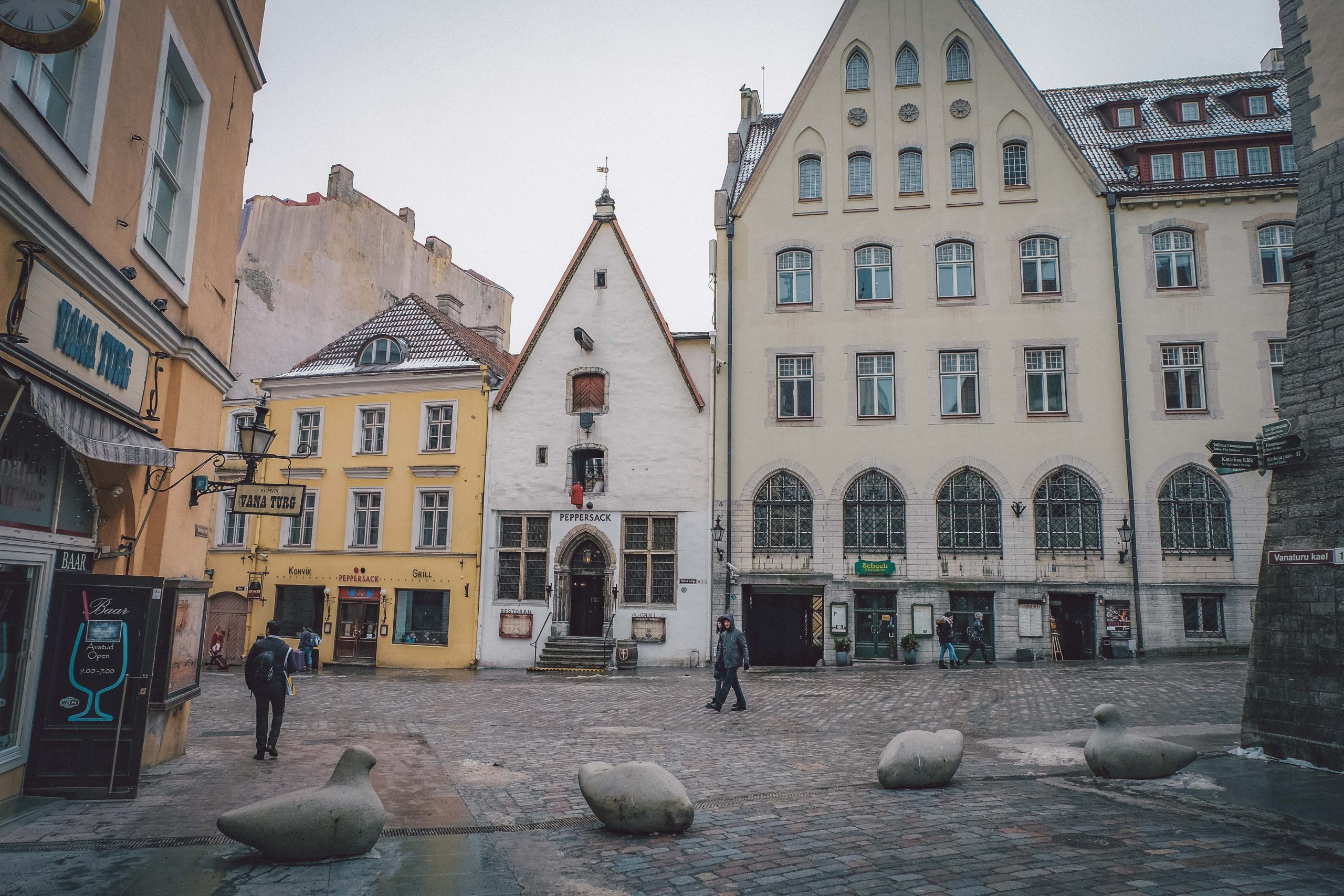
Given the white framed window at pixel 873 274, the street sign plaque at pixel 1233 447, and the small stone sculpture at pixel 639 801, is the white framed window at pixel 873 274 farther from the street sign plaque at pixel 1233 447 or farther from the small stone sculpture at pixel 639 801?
the small stone sculpture at pixel 639 801

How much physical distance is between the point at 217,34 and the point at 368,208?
27909 millimetres

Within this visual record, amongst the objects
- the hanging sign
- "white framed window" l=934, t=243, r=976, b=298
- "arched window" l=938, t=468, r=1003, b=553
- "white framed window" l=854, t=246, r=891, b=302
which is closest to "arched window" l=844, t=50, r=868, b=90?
"white framed window" l=854, t=246, r=891, b=302

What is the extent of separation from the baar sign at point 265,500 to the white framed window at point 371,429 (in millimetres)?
18870

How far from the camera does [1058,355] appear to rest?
26.1 meters

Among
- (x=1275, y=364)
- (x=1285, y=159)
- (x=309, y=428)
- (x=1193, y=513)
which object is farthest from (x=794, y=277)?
(x=309, y=428)

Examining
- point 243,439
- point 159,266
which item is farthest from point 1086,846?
point 159,266

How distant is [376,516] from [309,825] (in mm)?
23707

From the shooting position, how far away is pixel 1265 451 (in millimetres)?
10906

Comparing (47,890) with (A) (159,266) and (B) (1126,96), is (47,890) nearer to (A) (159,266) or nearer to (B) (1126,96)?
(A) (159,266)

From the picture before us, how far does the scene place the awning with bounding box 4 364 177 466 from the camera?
6.72 metres

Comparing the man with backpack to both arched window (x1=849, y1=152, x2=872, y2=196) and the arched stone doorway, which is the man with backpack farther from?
arched window (x1=849, y1=152, x2=872, y2=196)

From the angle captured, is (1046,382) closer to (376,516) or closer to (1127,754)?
(1127,754)

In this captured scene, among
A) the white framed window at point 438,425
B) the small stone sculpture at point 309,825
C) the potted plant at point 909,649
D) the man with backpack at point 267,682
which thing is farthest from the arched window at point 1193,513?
the small stone sculpture at point 309,825

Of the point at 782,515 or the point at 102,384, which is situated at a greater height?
the point at 782,515
